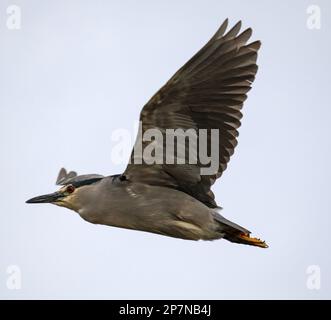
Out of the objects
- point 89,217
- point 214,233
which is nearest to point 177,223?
point 214,233

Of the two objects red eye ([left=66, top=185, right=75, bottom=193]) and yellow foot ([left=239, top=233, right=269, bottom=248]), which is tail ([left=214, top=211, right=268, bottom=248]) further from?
red eye ([left=66, top=185, right=75, bottom=193])

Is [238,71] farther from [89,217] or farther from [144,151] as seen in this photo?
[89,217]

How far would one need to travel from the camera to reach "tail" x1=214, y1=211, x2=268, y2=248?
28.8 feet

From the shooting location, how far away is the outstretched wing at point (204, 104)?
8.21 m

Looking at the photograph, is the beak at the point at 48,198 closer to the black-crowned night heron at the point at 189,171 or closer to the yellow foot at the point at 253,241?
the black-crowned night heron at the point at 189,171

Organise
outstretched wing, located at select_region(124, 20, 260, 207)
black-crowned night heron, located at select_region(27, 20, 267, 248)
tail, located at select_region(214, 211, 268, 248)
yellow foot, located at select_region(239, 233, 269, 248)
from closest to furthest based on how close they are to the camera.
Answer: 1. outstretched wing, located at select_region(124, 20, 260, 207)
2. black-crowned night heron, located at select_region(27, 20, 267, 248)
3. tail, located at select_region(214, 211, 268, 248)
4. yellow foot, located at select_region(239, 233, 269, 248)

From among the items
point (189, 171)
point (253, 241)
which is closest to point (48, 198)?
point (189, 171)

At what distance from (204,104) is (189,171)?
2.43ft

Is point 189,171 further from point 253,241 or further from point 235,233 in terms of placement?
point 253,241

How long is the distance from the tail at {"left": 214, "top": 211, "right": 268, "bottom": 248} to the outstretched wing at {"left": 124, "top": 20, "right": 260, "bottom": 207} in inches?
9.8

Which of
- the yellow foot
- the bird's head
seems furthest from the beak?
the yellow foot

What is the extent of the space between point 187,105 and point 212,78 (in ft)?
1.29

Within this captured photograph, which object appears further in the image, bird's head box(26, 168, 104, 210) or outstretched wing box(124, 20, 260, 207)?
bird's head box(26, 168, 104, 210)

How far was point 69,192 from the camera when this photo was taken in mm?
9273
